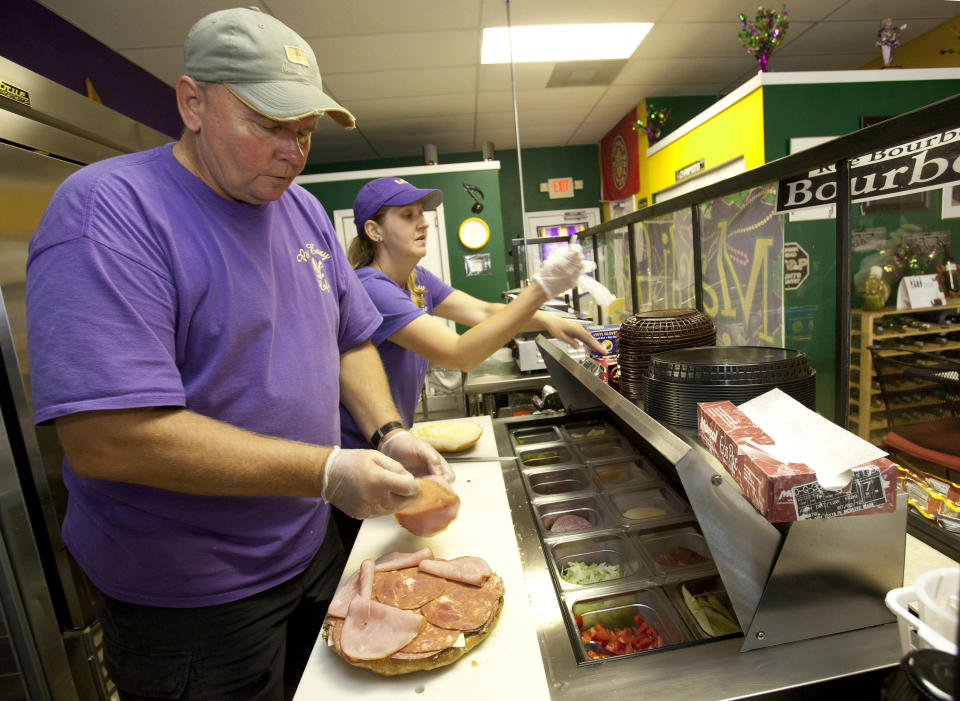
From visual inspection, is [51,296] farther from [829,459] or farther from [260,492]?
[829,459]

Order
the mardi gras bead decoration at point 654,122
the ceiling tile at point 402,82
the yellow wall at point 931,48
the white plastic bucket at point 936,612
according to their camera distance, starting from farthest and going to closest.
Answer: the mardi gras bead decoration at point 654,122 → the ceiling tile at point 402,82 → the yellow wall at point 931,48 → the white plastic bucket at point 936,612

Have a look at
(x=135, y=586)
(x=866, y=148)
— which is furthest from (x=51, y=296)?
(x=866, y=148)

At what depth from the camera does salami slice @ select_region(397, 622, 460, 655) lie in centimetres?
92

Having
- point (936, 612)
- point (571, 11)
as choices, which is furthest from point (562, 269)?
point (571, 11)

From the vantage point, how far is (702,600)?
1.13m

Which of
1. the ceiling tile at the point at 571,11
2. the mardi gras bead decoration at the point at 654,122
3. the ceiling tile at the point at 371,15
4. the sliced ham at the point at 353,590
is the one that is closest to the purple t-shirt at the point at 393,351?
the sliced ham at the point at 353,590

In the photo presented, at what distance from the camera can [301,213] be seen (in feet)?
4.64

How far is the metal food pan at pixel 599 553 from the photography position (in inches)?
49.9

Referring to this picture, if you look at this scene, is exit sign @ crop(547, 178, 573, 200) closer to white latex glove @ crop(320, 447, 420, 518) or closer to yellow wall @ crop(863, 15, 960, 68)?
yellow wall @ crop(863, 15, 960, 68)

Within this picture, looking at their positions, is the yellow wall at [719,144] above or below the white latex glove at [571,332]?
above

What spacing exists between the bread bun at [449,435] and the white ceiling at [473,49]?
323 centimetres

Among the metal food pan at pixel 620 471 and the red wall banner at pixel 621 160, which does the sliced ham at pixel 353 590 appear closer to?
the metal food pan at pixel 620 471

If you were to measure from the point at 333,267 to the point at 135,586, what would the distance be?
899 millimetres

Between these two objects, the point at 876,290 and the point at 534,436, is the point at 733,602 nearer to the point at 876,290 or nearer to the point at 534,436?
the point at 534,436
